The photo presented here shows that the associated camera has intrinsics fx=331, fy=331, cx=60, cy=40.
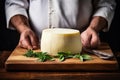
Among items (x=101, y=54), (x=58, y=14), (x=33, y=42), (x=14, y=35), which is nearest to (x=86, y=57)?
(x=101, y=54)

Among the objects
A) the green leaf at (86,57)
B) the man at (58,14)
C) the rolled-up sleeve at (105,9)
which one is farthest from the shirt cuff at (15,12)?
the green leaf at (86,57)

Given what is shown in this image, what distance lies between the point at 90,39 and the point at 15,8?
1.17 ft

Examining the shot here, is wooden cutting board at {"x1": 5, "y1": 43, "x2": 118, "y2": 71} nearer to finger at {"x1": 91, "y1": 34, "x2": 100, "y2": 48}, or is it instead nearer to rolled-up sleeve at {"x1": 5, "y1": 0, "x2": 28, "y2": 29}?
finger at {"x1": 91, "y1": 34, "x2": 100, "y2": 48}

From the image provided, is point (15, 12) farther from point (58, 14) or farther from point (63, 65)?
point (63, 65)

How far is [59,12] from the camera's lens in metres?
1.31

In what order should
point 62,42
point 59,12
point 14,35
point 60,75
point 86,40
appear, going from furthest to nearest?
1. point 14,35
2. point 59,12
3. point 86,40
4. point 62,42
5. point 60,75

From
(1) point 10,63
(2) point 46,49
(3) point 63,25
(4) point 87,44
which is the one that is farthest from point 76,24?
(1) point 10,63

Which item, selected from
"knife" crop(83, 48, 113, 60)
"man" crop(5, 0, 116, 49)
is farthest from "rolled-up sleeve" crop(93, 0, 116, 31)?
"knife" crop(83, 48, 113, 60)

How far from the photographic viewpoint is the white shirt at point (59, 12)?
1.32 metres

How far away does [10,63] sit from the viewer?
1.00 m

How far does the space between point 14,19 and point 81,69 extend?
1.48ft

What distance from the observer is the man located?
4.31 feet

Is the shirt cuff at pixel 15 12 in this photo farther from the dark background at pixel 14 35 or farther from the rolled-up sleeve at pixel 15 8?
the dark background at pixel 14 35

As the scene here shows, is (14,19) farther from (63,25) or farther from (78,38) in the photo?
(78,38)
